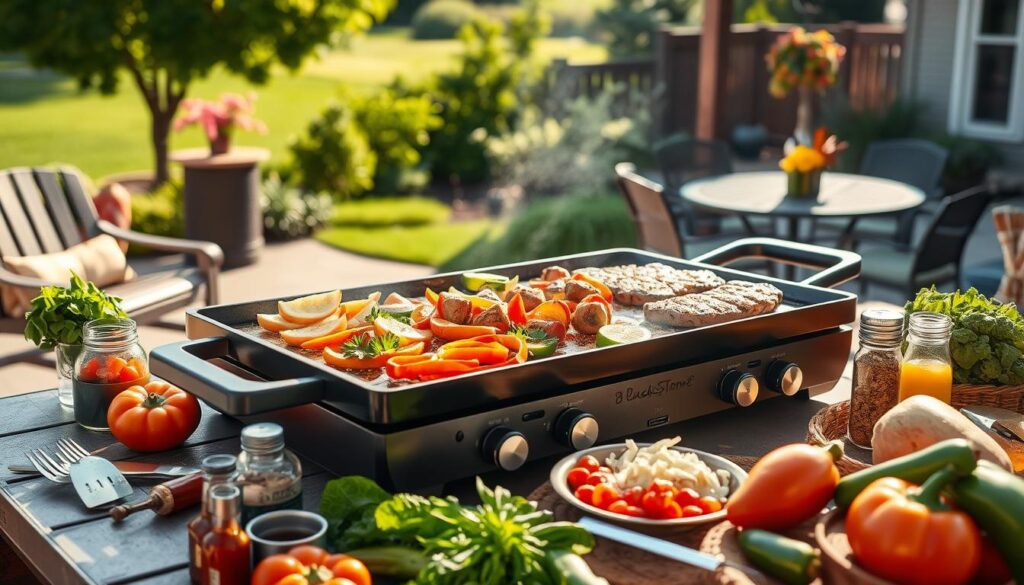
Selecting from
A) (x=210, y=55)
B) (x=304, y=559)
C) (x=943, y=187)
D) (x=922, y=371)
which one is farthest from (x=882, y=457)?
(x=943, y=187)

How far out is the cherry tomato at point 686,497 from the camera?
174cm

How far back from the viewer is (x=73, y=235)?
226 inches

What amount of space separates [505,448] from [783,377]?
0.71 m

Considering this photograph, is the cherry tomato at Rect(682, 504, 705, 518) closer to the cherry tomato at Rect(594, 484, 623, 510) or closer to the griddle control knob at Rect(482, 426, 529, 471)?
the cherry tomato at Rect(594, 484, 623, 510)

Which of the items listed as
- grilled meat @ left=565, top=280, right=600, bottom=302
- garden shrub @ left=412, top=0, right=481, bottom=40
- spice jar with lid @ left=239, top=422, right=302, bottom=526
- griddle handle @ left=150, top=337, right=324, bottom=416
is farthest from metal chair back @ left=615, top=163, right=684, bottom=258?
garden shrub @ left=412, top=0, right=481, bottom=40

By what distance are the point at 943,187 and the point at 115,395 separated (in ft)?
29.7

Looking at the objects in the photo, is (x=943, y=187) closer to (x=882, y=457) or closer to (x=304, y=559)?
(x=882, y=457)

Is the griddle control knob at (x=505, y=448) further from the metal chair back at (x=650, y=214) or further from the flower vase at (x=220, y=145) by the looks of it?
the flower vase at (x=220, y=145)

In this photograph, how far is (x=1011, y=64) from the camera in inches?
408

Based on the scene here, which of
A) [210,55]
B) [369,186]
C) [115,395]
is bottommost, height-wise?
[369,186]

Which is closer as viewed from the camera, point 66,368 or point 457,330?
point 457,330

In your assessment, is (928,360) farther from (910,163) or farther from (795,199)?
(910,163)

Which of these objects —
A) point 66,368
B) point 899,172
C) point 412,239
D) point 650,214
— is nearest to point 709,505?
point 66,368

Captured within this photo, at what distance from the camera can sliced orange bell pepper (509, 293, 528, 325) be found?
7.68ft
